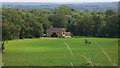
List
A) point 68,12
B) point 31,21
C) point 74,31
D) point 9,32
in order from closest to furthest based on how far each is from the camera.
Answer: point 9,32, point 31,21, point 74,31, point 68,12

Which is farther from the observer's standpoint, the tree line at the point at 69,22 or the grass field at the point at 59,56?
the tree line at the point at 69,22

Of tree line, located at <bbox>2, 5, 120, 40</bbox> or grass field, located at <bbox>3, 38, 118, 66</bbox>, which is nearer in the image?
grass field, located at <bbox>3, 38, 118, 66</bbox>

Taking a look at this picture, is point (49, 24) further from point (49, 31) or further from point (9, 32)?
point (9, 32)

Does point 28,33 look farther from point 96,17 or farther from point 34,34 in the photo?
point 96,17

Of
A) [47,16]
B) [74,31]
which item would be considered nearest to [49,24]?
[47,16]

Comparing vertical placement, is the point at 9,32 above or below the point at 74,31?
above

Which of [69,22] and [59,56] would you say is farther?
[69,22]

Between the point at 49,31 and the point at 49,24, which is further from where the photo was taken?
the point at 49,24

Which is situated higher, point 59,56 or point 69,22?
point 59,56

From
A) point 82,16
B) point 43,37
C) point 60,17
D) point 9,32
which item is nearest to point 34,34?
point 43,37

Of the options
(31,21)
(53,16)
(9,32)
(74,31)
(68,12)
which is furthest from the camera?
(68,12)
